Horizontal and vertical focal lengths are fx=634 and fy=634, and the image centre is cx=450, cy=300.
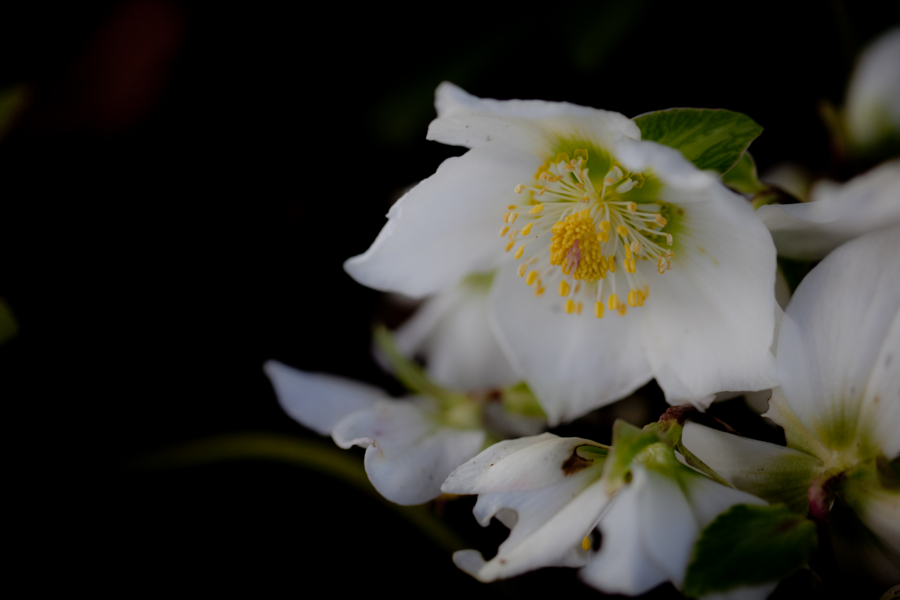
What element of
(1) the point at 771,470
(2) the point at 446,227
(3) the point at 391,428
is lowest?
(1) the point at 771,470

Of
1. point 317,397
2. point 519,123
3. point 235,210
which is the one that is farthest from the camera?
point 235,210

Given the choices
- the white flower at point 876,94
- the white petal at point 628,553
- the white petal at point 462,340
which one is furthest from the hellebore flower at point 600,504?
the white flower at point 876,94

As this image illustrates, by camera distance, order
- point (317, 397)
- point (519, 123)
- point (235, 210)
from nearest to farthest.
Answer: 1. point (519, 123)
2. point (317, 397)
3. point (235, 210)

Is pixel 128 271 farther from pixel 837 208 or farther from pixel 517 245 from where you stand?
pixel 837 208

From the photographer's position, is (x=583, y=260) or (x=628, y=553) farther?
(x=583, y=260)

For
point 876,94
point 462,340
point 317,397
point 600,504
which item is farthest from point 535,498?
point 876,94

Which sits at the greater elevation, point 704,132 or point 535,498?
A: point 704,132

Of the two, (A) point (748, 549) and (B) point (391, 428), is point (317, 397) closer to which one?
(B) point (391, 428)
